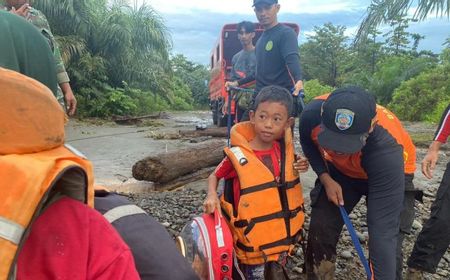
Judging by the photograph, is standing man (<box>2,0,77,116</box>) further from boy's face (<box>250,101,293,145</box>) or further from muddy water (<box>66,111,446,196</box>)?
muddy water (<box>66,111,446,196</box>)

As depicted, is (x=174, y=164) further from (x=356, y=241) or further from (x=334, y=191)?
(x=356, y=241)

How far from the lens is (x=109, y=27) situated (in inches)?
651

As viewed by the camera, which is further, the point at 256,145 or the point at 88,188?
the point at 256,145

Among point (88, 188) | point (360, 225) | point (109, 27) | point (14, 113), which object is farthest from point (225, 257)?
point (109, 27)

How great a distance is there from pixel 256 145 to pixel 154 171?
2450 mm

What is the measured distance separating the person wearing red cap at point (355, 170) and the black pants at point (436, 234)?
383mm

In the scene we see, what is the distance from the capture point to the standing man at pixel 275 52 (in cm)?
398

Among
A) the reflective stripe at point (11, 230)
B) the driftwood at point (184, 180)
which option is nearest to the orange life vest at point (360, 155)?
the reflective stripe at point (11, 230)

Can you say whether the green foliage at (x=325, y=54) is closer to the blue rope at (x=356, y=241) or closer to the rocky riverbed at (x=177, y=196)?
the rocky riverbed at (x=177, y=196)

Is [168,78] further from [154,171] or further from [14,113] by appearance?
[14,113]

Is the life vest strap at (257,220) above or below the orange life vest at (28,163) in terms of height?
below

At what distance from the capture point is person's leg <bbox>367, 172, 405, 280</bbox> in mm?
2178

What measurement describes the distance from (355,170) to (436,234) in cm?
81

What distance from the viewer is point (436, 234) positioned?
276 centimetres
